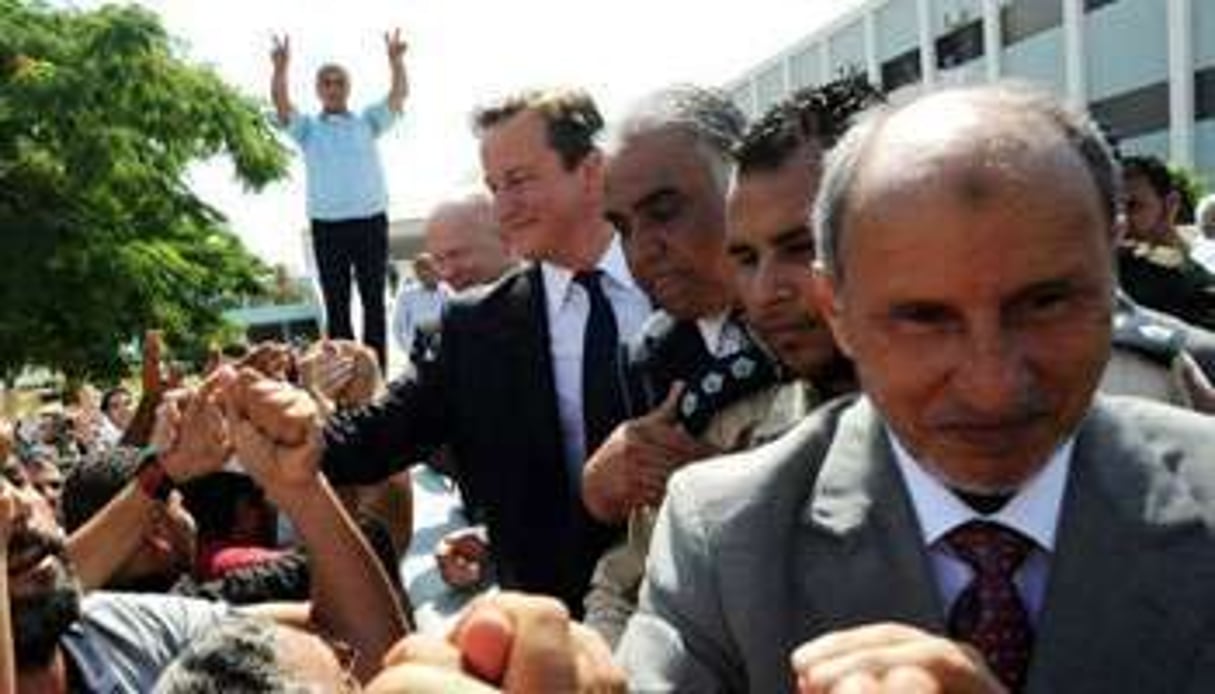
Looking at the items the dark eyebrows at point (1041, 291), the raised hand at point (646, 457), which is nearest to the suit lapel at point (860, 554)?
the dark eyebrows at point (1041, 291)

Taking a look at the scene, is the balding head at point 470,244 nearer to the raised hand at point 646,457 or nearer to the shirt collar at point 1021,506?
the raised hand at point 646,457

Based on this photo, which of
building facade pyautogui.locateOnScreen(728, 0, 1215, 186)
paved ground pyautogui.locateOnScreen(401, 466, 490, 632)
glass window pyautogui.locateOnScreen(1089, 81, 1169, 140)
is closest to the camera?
paved ground pyautogui.locateOnScreen(401, 466, 490, 632)

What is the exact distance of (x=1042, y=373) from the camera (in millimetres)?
1373

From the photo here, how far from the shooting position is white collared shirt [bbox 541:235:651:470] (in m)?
3.14

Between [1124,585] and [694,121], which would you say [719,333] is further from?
[1124,585]

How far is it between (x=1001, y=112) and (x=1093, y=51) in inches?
1765

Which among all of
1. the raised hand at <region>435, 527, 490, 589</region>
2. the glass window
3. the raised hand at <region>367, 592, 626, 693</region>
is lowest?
the raised hand at <region>435, 527, 490, 589</region>

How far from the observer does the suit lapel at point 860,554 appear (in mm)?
1423

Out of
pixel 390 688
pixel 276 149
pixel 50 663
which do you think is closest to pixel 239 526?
pixel 50 663

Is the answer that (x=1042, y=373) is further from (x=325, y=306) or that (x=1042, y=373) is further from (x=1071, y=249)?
(x=325, y=306)

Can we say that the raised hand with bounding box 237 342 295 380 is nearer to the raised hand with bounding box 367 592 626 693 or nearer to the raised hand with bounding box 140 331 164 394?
the raised hand with bounding box 140 331 164 394

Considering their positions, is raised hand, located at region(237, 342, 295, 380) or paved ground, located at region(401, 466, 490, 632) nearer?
raised hand, located at region(237, 342, 295, 380)

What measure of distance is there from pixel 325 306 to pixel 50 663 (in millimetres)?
4367

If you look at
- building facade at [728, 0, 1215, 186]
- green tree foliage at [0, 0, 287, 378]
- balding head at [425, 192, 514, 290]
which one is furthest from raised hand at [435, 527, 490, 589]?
building facade at [728, 0, 1215, 186]
